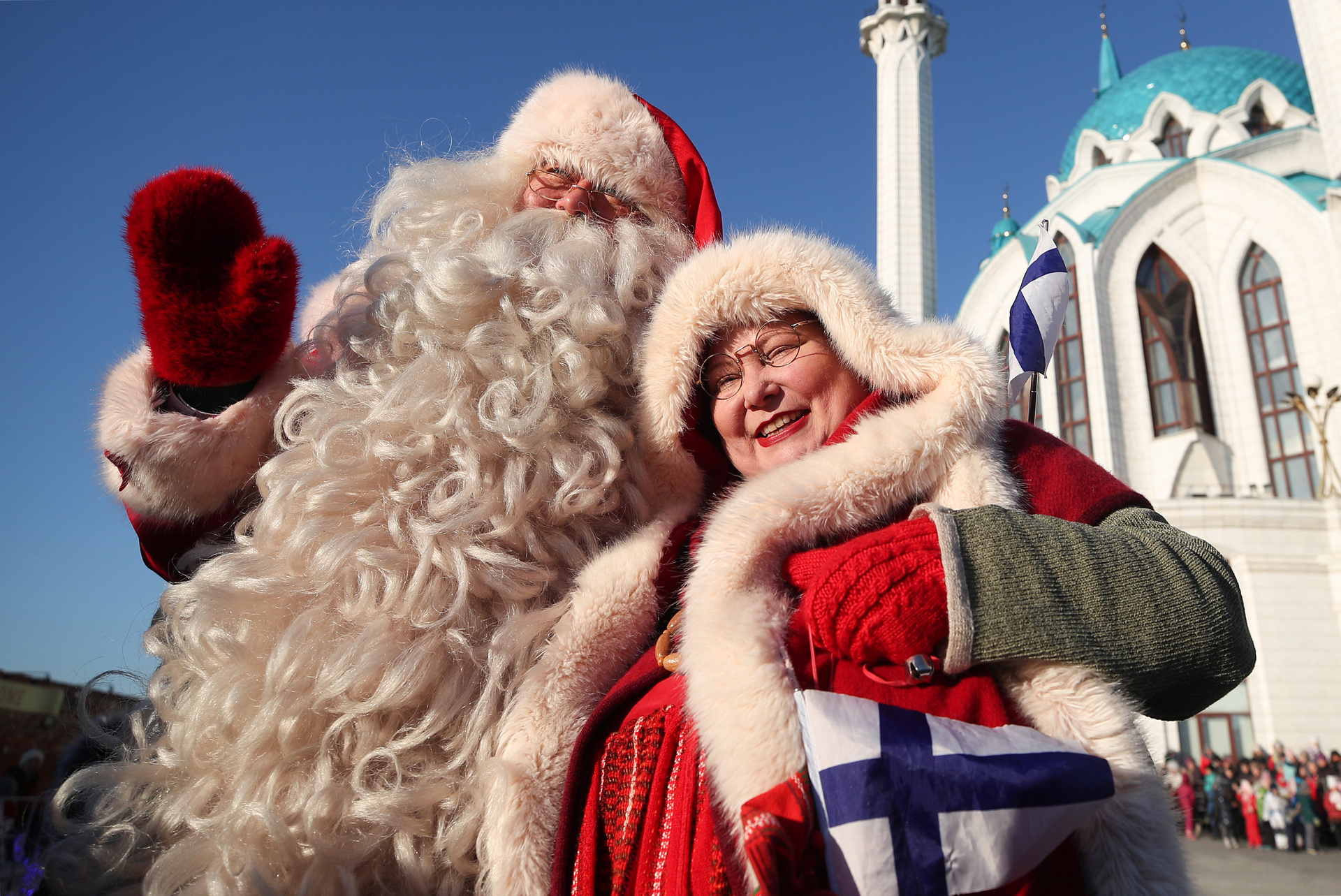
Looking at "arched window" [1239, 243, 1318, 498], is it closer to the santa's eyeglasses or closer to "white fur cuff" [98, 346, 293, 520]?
the santa's eyeglasses

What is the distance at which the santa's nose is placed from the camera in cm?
211

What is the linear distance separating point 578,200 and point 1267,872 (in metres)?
11.1

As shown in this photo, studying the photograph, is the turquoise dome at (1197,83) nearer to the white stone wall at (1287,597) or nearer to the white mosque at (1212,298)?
the white mosque at (1212,298)

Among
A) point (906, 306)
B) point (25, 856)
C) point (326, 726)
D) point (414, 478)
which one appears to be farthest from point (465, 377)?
point (906, 306)

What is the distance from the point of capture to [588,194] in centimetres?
215

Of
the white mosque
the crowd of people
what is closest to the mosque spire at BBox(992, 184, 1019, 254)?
the white mosque

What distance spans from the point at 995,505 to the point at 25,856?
2.29 meters

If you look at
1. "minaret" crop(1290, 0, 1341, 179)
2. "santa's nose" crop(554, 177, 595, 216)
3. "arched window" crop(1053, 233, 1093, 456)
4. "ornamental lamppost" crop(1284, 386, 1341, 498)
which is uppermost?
"minaret" crop(1290, 0, 1341, 179)

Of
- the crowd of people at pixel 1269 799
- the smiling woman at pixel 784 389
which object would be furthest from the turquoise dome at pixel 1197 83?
the smiling woman at pixel 784 389

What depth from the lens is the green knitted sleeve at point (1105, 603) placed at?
114 centimetres

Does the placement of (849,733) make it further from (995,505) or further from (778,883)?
(995,505)

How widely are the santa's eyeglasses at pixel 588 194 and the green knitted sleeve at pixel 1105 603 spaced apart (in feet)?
4.21

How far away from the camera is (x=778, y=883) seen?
975mm

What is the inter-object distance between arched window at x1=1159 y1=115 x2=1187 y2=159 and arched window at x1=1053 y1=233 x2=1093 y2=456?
647 cm
